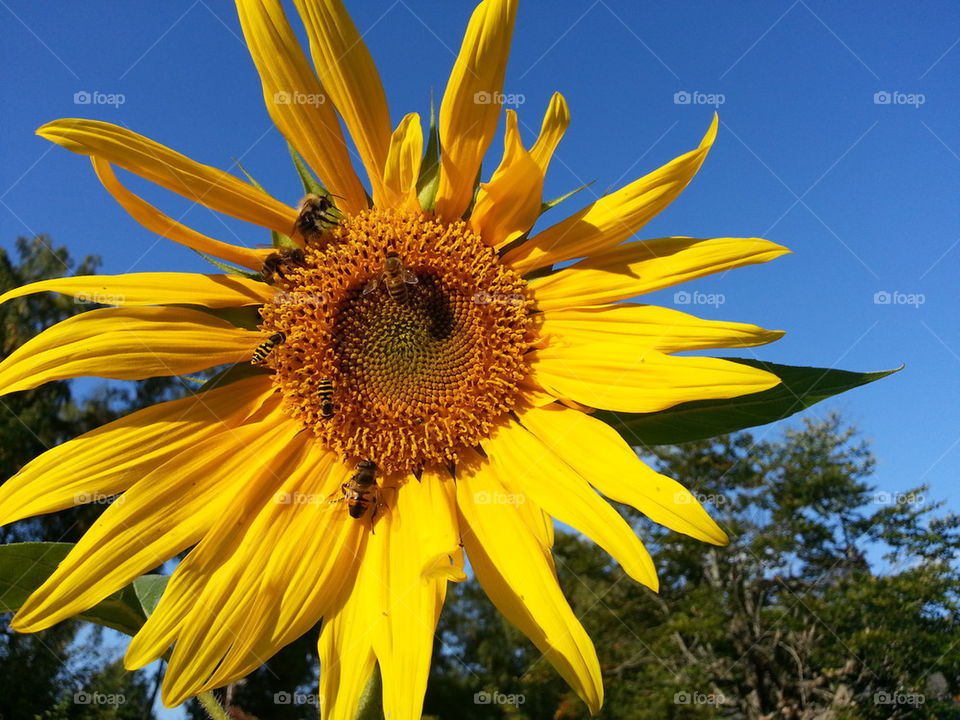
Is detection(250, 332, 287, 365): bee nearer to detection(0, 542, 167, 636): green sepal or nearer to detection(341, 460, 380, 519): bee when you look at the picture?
detection(341, 460, 380, 519): bee

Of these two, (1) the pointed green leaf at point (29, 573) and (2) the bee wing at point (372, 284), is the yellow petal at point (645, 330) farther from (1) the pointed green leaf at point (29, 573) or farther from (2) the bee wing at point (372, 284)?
(1) the pointed green leaf at point (29, 573)

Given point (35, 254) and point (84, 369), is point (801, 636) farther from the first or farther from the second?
point (35, 254)

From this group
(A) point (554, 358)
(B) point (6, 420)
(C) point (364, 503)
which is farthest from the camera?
(B) point (6, 420)

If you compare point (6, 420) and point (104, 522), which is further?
point (6, 420)

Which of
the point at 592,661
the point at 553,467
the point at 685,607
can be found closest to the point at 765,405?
the point at 553,467

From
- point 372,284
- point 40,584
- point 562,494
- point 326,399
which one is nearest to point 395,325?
point 372,284

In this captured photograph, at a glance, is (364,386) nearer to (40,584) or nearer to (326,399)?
(326,399)

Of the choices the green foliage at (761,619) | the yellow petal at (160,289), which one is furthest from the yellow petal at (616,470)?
the green foliage at (761,619)
